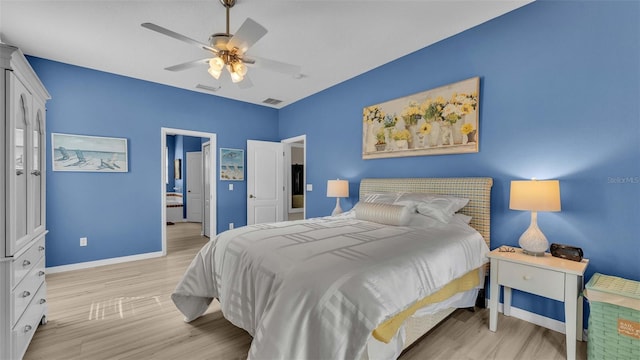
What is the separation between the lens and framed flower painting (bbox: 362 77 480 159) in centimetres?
277

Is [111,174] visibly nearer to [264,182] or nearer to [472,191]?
[264,182]

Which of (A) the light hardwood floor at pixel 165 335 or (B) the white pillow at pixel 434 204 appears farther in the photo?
(B) the white pillow at pixel 434 204

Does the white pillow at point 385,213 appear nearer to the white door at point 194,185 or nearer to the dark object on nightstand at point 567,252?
the dark object on nightstand at point 567,252

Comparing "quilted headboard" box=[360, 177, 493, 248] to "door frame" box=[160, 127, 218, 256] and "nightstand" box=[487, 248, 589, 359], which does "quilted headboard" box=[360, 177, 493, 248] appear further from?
"door frame" box=[160, 127, 218, 256]

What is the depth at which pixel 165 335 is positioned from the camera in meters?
2.12

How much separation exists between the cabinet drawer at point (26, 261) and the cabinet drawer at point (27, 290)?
4cm

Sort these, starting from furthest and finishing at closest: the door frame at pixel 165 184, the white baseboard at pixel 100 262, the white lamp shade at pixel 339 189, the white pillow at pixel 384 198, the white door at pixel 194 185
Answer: the white door at pixel 194 185 → the door frame at pixel 165 184 → the white lamp shade at pixel 339 189 → the white baseboard at pixel 100 262 → the white pillow at pixel 384 198

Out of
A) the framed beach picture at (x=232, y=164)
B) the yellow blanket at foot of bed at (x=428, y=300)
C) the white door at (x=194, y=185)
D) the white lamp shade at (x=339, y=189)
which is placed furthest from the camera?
the white door at (x=194, y=185)

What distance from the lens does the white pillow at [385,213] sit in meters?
2.54

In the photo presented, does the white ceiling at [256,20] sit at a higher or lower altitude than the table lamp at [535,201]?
higher

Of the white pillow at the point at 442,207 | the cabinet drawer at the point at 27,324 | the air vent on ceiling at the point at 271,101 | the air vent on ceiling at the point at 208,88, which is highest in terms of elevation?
the air vent on ceiling at the point at 208,88

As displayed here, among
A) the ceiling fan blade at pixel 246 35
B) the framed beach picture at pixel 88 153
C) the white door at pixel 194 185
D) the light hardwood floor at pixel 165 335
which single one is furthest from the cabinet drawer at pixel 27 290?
the white door at pixel 194 185

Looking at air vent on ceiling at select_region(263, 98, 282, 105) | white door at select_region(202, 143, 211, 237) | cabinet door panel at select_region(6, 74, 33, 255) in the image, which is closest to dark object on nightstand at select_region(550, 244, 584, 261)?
cabinet door panel at select_region(6, 74, 33, 255)

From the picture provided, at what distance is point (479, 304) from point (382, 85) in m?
2.75
